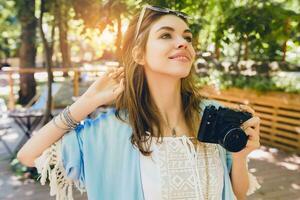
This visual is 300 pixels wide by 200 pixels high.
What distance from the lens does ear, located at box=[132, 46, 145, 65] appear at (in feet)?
4.94

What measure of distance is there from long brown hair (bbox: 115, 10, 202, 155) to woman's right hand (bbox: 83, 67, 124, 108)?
1.2 inches

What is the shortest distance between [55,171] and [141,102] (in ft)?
1.43

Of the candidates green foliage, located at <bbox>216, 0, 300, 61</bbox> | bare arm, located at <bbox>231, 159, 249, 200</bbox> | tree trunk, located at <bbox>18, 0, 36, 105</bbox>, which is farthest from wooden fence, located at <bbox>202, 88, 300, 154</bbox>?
tree trunk, located at <bbox>18, 0, 36, 105</bbox>

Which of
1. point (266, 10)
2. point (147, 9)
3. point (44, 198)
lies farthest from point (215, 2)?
point (147, 9)

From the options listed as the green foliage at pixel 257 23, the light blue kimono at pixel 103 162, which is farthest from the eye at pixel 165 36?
the green foliage at pixel 257 23

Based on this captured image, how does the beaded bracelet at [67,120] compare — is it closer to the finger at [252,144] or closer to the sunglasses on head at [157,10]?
the sunglasses on head at [157,10]

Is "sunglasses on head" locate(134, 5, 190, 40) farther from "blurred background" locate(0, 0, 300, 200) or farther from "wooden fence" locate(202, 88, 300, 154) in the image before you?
"wooden fence" locate(202, 88, 300, 154)

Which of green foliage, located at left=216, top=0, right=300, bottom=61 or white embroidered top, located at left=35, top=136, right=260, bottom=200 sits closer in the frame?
white embroidered top, located at left=35, top=136, right=260, bottom=200

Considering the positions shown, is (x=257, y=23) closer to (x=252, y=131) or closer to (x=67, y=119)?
(x=252, y=131)

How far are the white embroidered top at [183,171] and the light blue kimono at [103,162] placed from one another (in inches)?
2.2

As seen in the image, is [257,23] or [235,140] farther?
[257,23]

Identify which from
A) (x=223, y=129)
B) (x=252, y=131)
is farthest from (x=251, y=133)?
(x=223, y=129)

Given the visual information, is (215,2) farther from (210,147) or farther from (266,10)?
(210,147)

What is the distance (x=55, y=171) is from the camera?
144 cm
